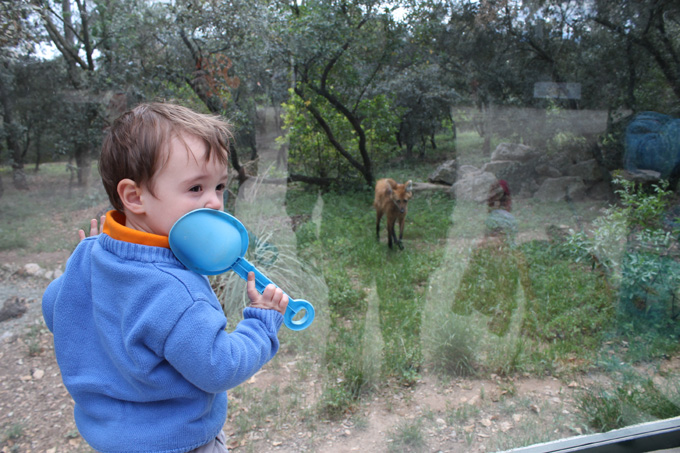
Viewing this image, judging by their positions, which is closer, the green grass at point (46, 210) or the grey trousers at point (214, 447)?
the grey trousers at point (214, 447)

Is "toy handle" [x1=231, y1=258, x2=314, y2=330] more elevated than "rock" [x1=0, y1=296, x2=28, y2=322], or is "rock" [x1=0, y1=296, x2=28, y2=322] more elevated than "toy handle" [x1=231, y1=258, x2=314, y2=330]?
"toy handle" [x1=231, y1=258, x2=314, y2=330]

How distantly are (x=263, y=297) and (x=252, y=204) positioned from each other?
219cm

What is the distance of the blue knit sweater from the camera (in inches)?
39.3

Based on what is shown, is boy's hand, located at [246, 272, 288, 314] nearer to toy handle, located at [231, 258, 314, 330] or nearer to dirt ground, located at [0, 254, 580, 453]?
toy handle, located at [231, 258, 314, 330]

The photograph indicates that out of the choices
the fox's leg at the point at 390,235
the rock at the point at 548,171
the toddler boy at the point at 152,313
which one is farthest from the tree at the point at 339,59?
the toddler boy at the point at 152,313

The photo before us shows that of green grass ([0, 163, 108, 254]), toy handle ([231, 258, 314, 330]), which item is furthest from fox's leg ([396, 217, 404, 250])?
toy handle ([231, 258, 314, 330])

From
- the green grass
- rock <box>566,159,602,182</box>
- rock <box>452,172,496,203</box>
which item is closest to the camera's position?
the green grass

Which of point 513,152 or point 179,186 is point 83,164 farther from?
point 513,152

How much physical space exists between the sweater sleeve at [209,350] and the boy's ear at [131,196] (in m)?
0.29

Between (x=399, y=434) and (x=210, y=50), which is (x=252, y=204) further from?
(x=399, y=434)

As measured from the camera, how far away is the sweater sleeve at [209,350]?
0.98 meters

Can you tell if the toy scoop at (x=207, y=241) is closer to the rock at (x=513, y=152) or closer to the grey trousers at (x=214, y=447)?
the grey trousers at (x=214, y=447)

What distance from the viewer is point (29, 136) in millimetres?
2641

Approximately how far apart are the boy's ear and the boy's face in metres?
0.01
